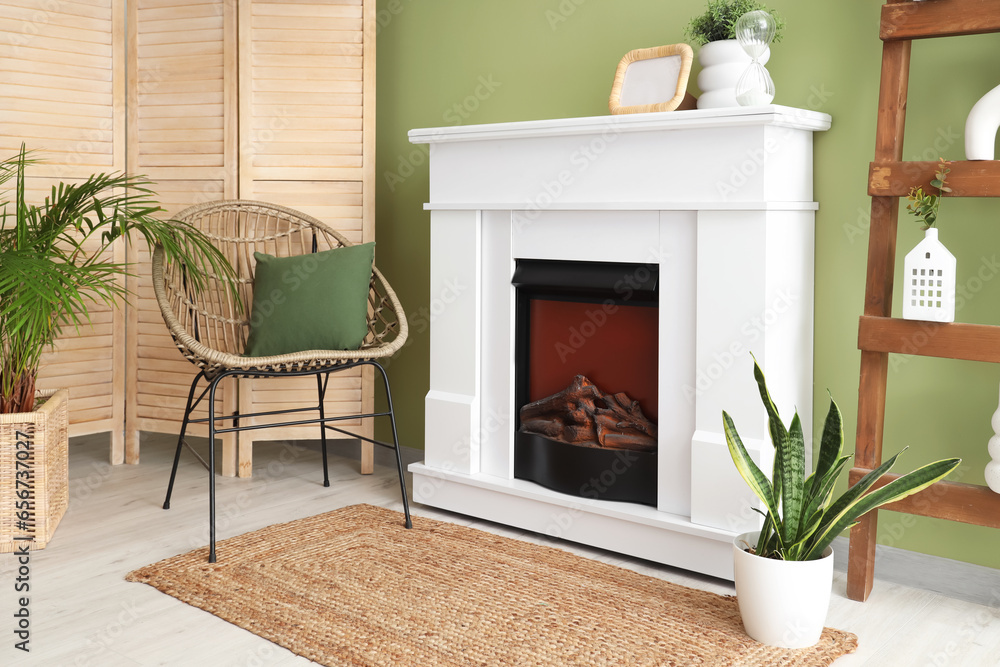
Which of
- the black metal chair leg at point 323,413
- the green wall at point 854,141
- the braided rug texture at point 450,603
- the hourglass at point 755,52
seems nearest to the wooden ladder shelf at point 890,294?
the green wall at point 854,141

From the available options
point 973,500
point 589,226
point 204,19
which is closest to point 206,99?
point 204,19

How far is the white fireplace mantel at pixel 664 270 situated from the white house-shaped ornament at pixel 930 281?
1.03 ft

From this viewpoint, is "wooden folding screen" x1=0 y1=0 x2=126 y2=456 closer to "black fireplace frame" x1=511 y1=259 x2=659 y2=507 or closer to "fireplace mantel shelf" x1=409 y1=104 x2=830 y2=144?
"fireplace mantel shelf" x1=409 y1=104 x2=830 y2=144

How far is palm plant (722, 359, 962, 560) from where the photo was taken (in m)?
1.90

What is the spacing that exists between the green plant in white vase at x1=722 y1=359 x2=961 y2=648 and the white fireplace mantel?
295 mm

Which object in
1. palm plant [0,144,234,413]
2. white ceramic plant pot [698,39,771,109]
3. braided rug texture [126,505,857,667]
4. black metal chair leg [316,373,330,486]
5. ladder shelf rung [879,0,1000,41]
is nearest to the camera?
braided rug texture [126,505,857,667]

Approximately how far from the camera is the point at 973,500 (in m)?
2.06

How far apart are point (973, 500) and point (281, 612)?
5.34ft

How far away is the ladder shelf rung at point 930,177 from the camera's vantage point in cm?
199

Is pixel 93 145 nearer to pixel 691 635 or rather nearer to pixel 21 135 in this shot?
pixel 21 135

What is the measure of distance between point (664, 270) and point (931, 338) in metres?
0.68

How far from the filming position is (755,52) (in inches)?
90.3

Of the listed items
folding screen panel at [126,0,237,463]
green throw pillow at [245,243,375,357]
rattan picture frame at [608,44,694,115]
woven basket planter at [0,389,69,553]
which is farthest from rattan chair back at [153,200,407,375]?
rattan picture frame at [608,44,694,115]

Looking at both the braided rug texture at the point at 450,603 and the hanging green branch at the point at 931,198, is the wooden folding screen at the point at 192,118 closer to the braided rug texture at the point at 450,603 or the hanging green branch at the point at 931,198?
the braided rug texture at the point at 450,603
